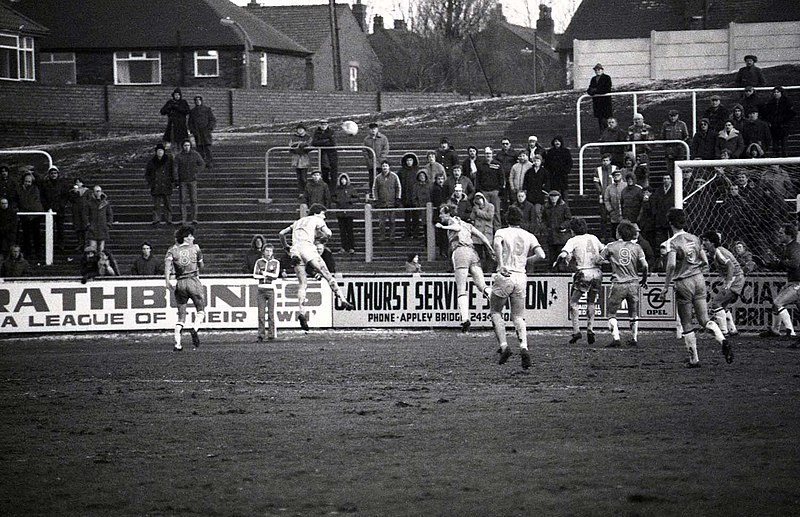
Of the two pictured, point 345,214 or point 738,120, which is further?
point 345,214

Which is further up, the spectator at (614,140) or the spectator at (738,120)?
the spectator at (738,120)

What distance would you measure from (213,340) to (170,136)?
11.2 m

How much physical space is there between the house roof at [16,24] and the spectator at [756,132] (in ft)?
111

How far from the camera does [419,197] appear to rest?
3005 cm

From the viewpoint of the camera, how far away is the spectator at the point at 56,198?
31.5 metres

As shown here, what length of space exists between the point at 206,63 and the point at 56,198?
30.7 meters

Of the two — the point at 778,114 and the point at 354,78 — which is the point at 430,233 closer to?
the point at 778,114

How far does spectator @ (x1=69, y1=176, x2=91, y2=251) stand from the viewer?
99.9 ft

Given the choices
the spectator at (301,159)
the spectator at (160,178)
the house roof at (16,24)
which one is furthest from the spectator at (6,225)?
the house roof at (16,24)

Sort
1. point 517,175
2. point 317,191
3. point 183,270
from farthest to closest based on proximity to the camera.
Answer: point 317,191 < point 517,175 < point 183,270

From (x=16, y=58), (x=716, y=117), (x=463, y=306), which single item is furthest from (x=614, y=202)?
(x=16, y=58)

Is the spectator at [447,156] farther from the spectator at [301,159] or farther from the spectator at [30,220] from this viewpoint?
the spectator at [30,220]

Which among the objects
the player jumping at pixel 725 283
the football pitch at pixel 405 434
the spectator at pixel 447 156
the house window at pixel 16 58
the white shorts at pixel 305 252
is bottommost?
the football pitch at pixel 405 434

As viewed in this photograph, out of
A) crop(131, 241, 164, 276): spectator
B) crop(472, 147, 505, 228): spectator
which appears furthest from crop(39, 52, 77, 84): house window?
crop(472, 147, 505, 228): spectator
